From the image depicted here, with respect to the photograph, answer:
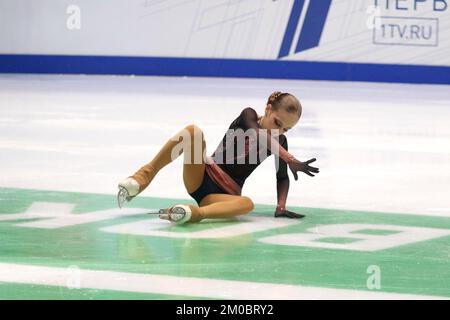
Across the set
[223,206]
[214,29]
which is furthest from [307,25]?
[223,206]

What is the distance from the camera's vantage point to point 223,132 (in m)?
11.4

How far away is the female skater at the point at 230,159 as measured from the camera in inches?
261

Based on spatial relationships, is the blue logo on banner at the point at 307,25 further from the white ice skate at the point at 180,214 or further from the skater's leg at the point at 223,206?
the white ice skate at the point at 180,214

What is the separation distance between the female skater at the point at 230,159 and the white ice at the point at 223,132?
763mm

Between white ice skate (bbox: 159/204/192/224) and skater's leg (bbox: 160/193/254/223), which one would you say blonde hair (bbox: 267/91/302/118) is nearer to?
skater's leg (bbox: 160/193/254/223)

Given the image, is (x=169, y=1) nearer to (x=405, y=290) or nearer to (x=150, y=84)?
(x=150, y=84)

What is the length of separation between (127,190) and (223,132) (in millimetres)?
4755

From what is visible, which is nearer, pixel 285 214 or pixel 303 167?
pixel 303 167

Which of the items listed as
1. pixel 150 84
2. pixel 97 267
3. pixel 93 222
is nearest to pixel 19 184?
pixel 93 222

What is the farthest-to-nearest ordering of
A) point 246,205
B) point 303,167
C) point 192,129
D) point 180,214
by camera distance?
point 192,129
point 246,205
point 180,214
point 303,167

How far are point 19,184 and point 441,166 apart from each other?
10.9 feet

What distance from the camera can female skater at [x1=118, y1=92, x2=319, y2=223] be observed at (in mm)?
6629

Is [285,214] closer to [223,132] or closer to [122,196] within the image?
[122,196]

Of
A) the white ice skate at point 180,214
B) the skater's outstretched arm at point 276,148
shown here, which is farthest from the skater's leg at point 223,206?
the skater's outstretched arm at point 276,148
